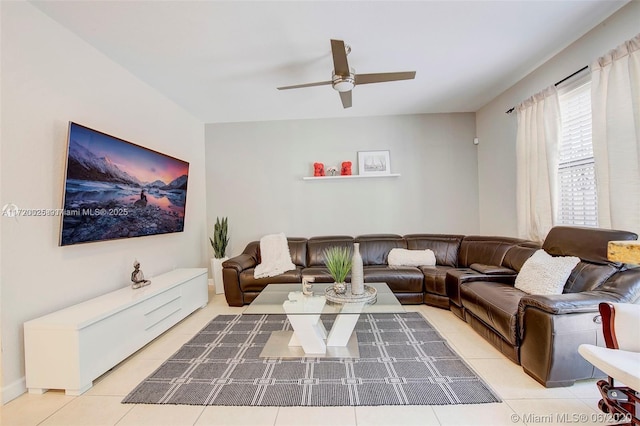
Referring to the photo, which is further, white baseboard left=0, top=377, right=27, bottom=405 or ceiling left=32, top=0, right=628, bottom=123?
ceiling left=32, top=0, right=628, bottom=123

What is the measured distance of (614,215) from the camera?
2113 millimetres

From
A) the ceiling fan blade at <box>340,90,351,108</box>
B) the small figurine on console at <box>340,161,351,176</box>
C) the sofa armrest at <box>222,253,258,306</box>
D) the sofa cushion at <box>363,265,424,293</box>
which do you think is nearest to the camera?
the ceiling fan blade at <box>340,90,351,108</box>

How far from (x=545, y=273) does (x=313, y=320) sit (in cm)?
213

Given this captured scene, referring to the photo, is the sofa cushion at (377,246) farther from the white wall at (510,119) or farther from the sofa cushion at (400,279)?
the white wall at (510,119)

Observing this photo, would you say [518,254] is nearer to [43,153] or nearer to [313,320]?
[313,320]

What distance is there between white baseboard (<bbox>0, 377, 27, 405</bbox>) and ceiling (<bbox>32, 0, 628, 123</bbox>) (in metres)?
2.75

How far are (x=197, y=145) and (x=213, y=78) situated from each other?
1618mm

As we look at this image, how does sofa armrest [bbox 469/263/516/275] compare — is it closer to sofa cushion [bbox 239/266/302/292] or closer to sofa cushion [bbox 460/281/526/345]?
sofa cushion [bbox 460/281/526/345]

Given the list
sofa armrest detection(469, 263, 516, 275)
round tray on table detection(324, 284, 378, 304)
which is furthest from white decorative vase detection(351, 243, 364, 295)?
sofa armrest detection(469, 263, 516, 275)

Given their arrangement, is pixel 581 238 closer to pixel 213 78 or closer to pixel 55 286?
pixel 213 78

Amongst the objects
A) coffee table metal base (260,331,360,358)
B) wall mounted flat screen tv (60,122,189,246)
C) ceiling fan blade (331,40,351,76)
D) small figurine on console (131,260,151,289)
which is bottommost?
coffee table metal base (260,331,360,358)

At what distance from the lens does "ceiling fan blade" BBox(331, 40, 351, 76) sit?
192 centimetres

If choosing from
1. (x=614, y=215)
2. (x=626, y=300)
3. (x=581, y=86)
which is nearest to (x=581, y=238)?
(x=614, y=215)

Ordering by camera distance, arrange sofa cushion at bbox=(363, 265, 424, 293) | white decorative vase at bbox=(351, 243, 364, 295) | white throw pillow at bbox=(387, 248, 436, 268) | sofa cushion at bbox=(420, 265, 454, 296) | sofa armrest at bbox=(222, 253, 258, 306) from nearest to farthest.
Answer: white decorative vase at bbox=(351, 243, 364, 295) → sofa cushion at bbox=(420, 265, 454, 296) → sofa cushion at bbox=(363, 265, 424, 293) → sofa armrest at bbox=(222, 253, 258, 306) → white throw pillow at bbox=(387, 248, 436, 268)
